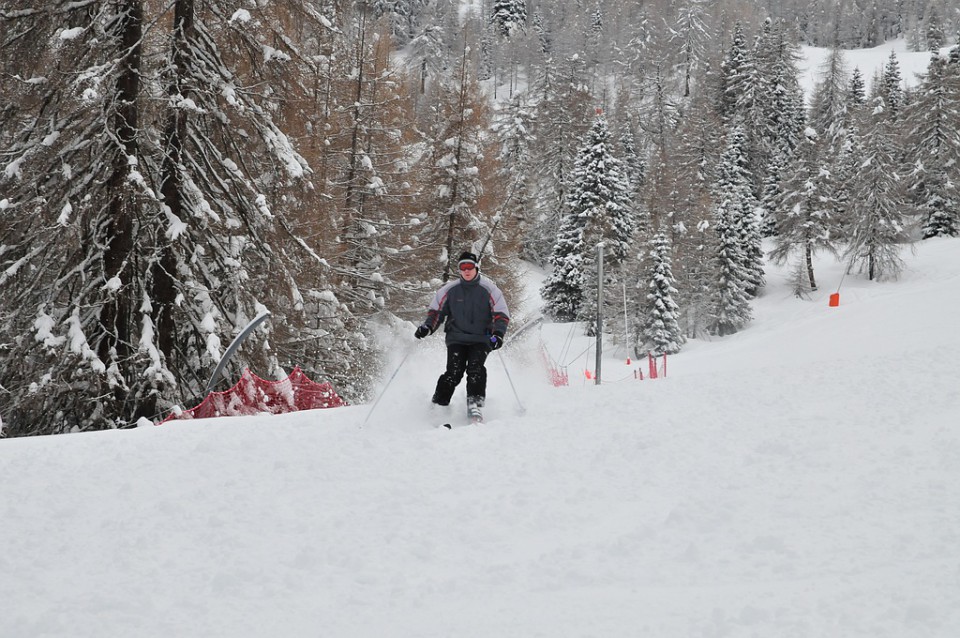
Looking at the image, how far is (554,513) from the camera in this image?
4.47 m

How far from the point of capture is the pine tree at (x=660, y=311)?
135ft

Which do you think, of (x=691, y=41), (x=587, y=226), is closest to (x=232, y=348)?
(x=587, y=226)

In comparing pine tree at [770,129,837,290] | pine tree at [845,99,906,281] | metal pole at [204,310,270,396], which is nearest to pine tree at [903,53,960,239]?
pine tree at [845,99,906,281]

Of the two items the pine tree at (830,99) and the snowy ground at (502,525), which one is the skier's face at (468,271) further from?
the pine tree at (830,99)

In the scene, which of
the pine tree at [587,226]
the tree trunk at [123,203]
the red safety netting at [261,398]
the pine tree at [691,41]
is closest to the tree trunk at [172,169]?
the tree trunk at [123,203]

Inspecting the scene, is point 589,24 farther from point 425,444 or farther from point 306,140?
point 425,444

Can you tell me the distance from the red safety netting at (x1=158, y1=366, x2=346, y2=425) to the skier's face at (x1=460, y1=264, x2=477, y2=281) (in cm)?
340

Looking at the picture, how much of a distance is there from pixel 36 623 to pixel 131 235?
7285 mm

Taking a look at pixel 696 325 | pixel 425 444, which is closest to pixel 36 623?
pixel 425 444

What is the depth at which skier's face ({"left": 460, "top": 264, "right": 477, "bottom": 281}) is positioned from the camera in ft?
25.1

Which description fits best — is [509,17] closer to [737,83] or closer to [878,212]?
[737,83]

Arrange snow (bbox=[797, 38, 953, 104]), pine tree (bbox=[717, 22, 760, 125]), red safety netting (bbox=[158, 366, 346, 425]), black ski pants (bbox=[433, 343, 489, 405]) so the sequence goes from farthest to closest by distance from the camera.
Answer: snow (bbox=[797, 38, 953, 104]) < pine tree (bbox=[717, 22, 760, 125]) < red safety netting (bbox=[158, 366, 346, 425]) < black ski pants (bbox=[433, 343, 489, 405])

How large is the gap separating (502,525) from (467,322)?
367 centimetres

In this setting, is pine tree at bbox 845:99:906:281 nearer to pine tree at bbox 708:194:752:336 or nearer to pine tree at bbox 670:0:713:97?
pine tree at bbox 708:194:752:336
